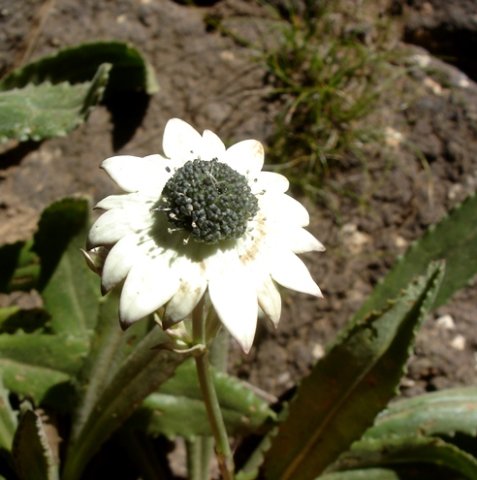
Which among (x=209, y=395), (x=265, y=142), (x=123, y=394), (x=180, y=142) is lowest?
(x=123, y=394)

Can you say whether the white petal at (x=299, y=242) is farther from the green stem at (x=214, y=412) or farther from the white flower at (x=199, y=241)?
the green stem at (x=214, y=412)

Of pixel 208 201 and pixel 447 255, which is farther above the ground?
pixel 208 201

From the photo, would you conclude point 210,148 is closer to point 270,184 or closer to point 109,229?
point 270,184

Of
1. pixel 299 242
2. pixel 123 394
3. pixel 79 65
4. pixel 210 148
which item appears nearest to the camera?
pixel 299 242

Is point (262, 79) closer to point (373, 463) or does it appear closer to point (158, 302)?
point (373, 463)

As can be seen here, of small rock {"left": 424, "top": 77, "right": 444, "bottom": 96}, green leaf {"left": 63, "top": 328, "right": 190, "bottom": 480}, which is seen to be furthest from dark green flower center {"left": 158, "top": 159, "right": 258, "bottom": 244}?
small rock {"left": 424, "top": 77, "right": 444, "bottom": 96}

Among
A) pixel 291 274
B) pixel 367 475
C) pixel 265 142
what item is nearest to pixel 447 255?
pixel 367 475

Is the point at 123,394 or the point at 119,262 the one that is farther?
the point at 123,394
